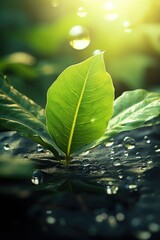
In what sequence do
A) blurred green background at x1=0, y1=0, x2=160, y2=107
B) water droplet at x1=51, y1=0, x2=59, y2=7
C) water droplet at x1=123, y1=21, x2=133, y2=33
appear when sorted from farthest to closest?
water droplet at x1=51, y1=0, x2=59, y2=7
water droplet at x1=123, y1=21, x2=133, y2=33
blurred green background at x1=0, y1=0, x2=160, y2=107

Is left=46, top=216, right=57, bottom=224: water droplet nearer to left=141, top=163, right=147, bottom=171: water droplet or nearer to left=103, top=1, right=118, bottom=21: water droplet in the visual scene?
left=141, top=163, right=147, bottom=171: water droplet

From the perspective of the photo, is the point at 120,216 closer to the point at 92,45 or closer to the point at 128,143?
the point at 128,143

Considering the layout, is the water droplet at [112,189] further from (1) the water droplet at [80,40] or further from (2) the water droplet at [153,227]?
(1) the water droplet at [80,40]

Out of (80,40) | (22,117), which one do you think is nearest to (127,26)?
(80,40)

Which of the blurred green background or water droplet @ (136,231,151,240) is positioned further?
the blurred green background

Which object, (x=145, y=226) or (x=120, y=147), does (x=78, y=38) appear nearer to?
(x=120, y=147)

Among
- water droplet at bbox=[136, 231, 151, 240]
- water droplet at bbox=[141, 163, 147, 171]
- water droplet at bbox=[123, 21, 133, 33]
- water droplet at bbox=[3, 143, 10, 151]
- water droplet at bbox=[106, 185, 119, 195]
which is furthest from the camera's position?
water droplet at bbox=[123, 21, 133, 33]

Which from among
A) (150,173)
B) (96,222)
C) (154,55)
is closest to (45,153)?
(150,173)

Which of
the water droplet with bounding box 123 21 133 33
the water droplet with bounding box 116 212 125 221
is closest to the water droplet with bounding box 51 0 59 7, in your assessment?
the water droplet with bounding box 123 21 133 33
